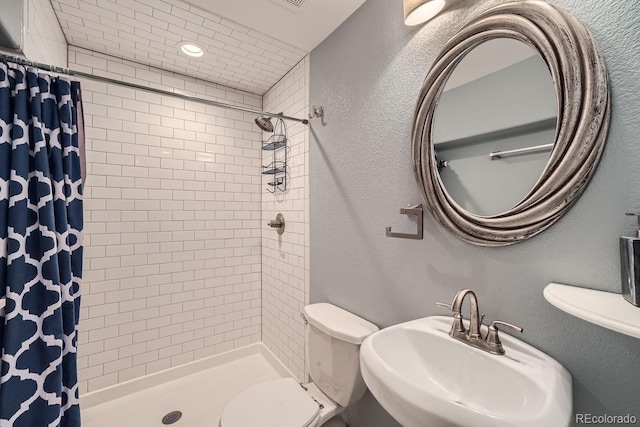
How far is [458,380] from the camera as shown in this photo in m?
0.88

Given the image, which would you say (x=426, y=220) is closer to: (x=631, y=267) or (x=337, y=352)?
(x=631, y=267)

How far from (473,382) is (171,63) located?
8.68ft

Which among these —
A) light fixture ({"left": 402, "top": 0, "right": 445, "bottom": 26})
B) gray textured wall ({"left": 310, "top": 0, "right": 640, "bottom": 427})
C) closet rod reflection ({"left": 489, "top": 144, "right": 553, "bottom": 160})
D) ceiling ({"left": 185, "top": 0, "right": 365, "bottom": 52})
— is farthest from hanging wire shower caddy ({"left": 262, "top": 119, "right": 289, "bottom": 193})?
closet rod reflection ({"left": 489, "top": 144, "right": 553, "bottom": 160})

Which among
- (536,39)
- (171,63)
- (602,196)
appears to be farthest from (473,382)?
(171,63)

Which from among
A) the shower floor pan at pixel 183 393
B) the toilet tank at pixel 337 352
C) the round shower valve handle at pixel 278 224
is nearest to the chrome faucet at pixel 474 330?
the toilet tank at pixel 337 352

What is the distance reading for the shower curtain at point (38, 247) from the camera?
0.99 m

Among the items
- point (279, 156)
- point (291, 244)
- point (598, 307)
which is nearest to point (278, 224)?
point (291, 244)

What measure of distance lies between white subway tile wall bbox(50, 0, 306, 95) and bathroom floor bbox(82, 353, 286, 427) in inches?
96.5

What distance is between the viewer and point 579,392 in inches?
29.2

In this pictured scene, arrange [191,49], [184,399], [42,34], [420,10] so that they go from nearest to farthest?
[420,10] < [42,34] < [191,49] < [184,399]

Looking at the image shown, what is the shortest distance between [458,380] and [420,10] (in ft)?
4.58

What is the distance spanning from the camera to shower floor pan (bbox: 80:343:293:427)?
69.2 inches

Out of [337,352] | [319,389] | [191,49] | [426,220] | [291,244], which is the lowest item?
[319,389]

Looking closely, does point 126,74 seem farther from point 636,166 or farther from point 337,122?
point 636,166
